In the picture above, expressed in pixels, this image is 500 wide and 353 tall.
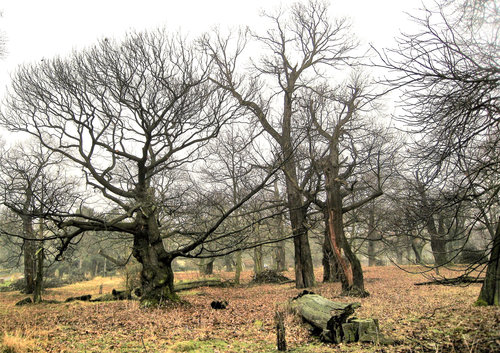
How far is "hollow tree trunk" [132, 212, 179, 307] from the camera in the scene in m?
10.1

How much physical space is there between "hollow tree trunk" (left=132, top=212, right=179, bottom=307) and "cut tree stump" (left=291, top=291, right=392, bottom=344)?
5006 mm

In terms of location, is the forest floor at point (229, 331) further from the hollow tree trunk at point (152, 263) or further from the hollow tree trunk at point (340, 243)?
the hollow tree trunk at point (340, 243)

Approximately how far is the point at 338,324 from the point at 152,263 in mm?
6497

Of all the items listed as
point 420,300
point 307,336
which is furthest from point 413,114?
point 420,300

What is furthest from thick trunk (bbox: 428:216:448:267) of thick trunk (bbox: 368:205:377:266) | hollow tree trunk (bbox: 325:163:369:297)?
hollow tree trunk (bbox: 325:163:369:297)

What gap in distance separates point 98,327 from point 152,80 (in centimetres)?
681

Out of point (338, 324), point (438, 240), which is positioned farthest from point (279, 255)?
point (338, 324)

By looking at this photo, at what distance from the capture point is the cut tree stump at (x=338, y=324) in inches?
222

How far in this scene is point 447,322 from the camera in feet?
20.0

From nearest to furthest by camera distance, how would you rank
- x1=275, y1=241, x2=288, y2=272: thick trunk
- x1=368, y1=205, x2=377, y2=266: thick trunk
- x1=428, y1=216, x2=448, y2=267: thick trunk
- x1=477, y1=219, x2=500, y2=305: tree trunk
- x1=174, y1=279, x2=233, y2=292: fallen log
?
x1=428, y1=216, x2=448, y2=267: thick trunk, x1=477, y1=219, x2=500, y2=305: tree trunk, x1=368, y1=205, x2=377, y2=266: thick trunk, x1=174, y1=279, x2=233, y2=292: fallen log, x1=275, y1=241, x2=288, y2=272: thick trunk

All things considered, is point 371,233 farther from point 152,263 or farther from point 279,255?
point 152,263

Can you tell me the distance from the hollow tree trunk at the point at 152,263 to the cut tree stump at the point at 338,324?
5.01 meters

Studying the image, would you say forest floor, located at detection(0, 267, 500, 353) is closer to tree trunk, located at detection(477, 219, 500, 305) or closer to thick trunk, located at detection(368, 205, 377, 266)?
tree trunk, located at detection(477, 219, 500, 305)

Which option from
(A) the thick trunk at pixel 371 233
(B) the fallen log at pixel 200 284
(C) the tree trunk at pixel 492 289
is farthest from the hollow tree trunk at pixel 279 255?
(C) the tree trunk at pixel 492 289
